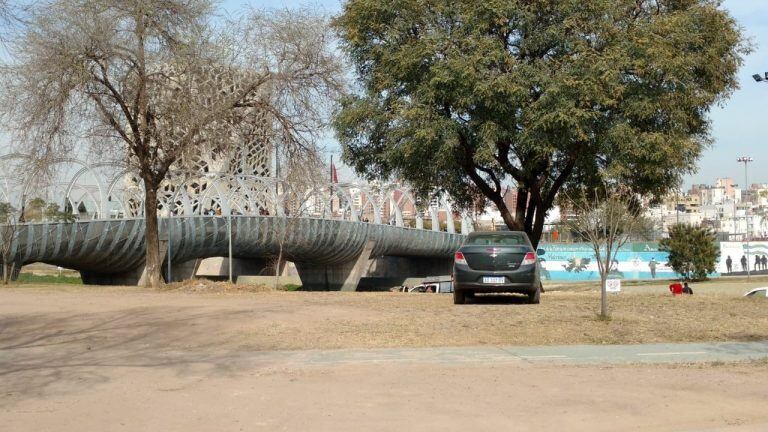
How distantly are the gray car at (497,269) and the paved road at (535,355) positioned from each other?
4516 mm

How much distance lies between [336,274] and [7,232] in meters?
39.0

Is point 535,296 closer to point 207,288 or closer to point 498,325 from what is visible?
point 498,325

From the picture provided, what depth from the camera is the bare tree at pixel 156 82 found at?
19.5 metres

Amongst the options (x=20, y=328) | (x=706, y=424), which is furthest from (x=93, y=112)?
(x=706, y=424)

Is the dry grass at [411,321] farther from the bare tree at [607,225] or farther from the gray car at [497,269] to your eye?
the bare tree at [607,225]

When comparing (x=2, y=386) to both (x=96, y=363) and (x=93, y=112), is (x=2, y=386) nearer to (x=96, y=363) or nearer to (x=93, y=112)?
(x=96, y=363)

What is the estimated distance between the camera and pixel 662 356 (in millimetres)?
10203

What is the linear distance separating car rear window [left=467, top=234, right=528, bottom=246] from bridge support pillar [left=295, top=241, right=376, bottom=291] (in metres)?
52.9

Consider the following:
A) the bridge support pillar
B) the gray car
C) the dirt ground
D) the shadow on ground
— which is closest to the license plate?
the gray car

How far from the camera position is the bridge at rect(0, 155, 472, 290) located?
1619 inches

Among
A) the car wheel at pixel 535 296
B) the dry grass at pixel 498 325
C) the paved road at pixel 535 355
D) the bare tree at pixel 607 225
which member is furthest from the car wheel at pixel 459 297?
the paved road at pixel 535 355

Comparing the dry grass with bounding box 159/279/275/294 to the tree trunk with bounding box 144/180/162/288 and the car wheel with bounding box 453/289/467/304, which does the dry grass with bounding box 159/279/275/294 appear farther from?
the car wheel with bounding box 453/289/467/304

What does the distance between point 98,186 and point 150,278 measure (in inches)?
811

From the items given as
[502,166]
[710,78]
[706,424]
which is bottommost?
[706,424]
